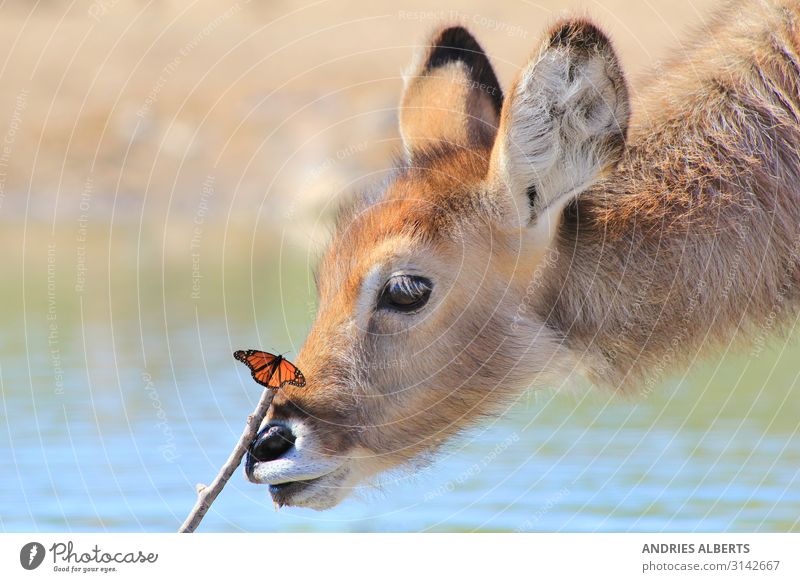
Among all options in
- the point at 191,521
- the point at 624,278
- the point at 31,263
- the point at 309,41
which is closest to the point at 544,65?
the point at 624,278

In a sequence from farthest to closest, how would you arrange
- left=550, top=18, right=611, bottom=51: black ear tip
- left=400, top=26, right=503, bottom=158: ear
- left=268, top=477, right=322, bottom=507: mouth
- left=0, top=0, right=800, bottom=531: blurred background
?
left=0, top=0, right=800, bottom=531: blurred background < left=400, top=26, right=503, bottom=158: ear < left=268, top=477, right=322, bottom=507: mouth < left=550, top=18, right=611, bottom=51: black ear tip

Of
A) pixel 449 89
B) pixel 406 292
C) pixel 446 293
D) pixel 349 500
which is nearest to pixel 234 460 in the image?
pixel 349 500

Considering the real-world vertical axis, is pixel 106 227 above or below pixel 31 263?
above

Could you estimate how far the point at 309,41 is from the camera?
4444 centimetres

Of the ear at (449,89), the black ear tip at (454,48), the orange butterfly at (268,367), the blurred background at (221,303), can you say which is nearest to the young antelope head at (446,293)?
the orange butterfly at (268,367)

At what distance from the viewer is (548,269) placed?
685 centimetres

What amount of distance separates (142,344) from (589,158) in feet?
52.1

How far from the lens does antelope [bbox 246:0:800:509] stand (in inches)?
260

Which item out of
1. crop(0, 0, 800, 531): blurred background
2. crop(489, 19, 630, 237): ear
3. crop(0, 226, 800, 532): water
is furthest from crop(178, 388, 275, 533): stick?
crop(489, 19, 630, 237): ear

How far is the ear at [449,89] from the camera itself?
7.97 meters

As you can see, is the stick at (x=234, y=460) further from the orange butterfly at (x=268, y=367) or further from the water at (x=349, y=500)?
the water at (x=349, y=500)

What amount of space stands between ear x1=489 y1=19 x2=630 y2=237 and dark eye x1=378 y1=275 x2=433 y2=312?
56cm

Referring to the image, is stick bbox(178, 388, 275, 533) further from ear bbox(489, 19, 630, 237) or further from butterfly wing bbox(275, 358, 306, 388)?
ear bbox(489, 19, 630, 237)

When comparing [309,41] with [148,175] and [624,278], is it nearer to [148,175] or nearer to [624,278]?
[148,175]
